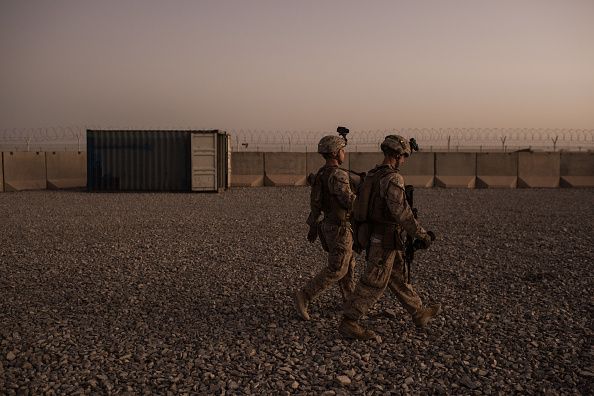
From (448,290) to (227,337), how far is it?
2.84m

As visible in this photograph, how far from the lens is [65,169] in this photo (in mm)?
20219

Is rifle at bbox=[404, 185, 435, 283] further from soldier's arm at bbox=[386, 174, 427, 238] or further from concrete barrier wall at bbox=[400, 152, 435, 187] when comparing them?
concrete barrier wall at bbox=[400, 152, 435, 187]

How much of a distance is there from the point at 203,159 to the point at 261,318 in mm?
13937

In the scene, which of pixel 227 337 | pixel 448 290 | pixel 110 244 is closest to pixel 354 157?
pixel 110 244

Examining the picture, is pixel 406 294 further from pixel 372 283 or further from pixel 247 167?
pixel 247 167

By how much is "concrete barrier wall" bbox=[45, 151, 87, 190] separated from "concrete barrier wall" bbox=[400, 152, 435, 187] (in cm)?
1280

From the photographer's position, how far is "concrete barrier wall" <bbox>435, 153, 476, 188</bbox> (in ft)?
68.7

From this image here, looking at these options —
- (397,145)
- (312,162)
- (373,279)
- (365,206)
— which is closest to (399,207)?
(365,206)

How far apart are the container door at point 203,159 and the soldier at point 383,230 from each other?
47.8 ft

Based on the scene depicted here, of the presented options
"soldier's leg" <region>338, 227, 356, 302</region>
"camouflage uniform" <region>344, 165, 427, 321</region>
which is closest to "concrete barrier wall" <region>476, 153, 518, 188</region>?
"soldier's leg" <region>338, 227, 356, 302</region>

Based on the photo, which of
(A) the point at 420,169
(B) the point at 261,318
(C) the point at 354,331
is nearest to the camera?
(C) the point at 354,331

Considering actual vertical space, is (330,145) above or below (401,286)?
above

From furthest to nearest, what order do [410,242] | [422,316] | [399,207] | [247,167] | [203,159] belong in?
[247,167], [203,159], [422,316], [410,242], [399,207]

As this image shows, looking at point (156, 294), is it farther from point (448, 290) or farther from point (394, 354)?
point (448, 290)
